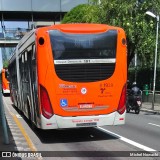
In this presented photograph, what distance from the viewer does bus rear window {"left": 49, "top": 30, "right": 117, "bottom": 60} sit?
12.7 meters

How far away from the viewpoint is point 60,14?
7300 centimetres

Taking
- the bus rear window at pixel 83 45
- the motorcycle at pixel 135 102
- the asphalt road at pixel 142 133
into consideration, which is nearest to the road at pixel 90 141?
the asphalt road at pixel 142 133

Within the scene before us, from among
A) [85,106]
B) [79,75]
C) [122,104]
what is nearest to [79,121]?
[85,106]

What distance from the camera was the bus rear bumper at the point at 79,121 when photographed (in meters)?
12.5

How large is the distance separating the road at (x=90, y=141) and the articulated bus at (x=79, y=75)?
62 cm

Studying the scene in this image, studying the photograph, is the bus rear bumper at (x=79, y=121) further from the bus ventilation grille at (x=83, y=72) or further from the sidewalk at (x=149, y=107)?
the sidewalk at (x=149, y=107)

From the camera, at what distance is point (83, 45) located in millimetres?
12805

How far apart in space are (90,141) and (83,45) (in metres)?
2.82

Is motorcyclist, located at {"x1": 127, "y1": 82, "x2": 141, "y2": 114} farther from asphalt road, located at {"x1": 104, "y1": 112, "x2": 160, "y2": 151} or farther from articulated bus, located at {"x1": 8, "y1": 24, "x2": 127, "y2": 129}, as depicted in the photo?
articulated bus, located at {"x1": 8, "y1": 24, "x2": 127, "y2": 129}

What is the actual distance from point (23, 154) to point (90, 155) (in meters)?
1.62

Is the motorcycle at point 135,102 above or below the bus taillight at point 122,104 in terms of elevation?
below

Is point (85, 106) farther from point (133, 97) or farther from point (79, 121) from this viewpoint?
point (133, 97)

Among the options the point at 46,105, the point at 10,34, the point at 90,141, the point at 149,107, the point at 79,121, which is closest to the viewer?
the point at 46,105

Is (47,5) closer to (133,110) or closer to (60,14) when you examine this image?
(60,14)
